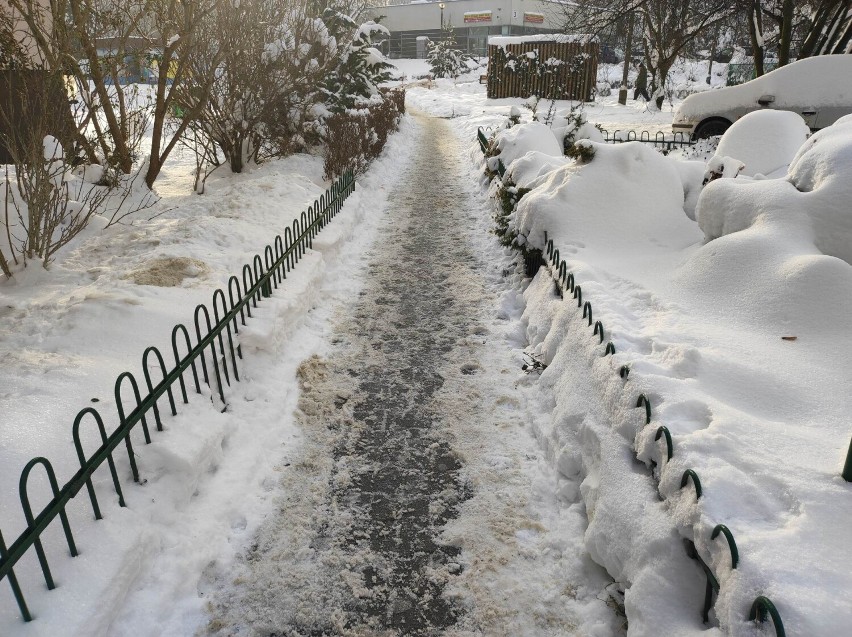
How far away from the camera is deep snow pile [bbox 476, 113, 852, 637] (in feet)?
7.75

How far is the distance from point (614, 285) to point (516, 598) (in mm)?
3090

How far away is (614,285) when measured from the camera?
5188 millimetres

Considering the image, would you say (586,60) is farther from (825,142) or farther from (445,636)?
(445,636)

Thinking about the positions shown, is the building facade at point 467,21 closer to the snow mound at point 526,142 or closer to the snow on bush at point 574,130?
the snow on bush at point 574,130

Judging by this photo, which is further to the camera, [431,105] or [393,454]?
[431,105]

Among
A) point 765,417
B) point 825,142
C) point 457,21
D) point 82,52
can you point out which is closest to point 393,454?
point 765,417

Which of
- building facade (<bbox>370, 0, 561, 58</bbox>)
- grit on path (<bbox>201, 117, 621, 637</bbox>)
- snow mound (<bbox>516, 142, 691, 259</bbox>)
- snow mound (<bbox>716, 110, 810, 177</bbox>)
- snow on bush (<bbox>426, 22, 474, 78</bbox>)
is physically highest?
building facade (<bbox>370, 0, 561, 58</bbox>)

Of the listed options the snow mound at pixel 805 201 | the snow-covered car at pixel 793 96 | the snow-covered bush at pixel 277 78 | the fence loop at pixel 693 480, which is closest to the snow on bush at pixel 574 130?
the snow-covered car at pixel 793 96

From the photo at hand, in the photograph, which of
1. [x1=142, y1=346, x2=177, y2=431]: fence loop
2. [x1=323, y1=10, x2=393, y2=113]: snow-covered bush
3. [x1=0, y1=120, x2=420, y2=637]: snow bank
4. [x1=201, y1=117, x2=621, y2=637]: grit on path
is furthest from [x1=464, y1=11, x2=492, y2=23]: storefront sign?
[x1=142, y1=346, x2=177, y2=431]: fence loop

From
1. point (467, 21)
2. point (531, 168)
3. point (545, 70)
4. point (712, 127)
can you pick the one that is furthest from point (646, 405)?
point (467, 21)

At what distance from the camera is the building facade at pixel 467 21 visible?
54500 mm

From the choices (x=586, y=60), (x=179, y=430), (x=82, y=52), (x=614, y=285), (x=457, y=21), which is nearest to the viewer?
(x=179, y=430)

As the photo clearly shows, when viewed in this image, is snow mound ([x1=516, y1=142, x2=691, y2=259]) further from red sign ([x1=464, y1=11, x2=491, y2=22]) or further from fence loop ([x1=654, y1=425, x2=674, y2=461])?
red sign ([x1=464, y1=11, x2=491, y2=22])

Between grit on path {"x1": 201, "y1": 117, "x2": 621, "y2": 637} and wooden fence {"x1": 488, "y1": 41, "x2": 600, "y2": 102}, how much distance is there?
73.4 ft
